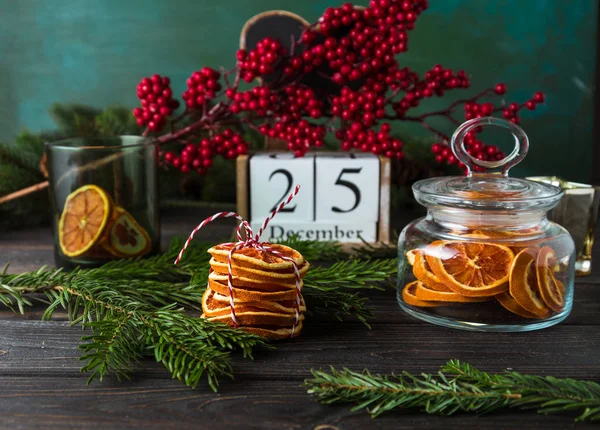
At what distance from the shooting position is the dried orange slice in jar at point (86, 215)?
916 mm

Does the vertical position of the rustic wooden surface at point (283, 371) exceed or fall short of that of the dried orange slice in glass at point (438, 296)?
it falls short

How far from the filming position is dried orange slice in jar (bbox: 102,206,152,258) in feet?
3.03

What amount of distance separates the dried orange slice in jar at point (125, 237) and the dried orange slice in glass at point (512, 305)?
0.49 metres

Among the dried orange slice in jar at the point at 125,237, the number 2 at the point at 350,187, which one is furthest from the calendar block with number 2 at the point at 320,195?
the dried orange slice in jar at the point at 125,237

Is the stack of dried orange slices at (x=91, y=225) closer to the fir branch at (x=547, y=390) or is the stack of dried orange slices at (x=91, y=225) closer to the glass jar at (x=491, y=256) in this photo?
A: the glass jar at (x=491, y=256)

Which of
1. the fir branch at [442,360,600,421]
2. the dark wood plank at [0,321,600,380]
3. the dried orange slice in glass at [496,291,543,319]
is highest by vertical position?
the dried orange slice in glass at [496,291,543,319]

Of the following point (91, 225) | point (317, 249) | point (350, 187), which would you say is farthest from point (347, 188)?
point (91, 225)

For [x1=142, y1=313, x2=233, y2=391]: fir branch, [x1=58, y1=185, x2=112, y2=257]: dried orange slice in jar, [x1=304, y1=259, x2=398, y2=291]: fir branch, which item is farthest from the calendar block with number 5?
[x1=142, y1=313, x2=233, y2=391]: fir branch

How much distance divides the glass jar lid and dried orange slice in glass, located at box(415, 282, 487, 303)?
0.29ft

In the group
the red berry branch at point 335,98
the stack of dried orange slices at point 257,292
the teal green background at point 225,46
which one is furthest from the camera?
the teal green background at point 225,46

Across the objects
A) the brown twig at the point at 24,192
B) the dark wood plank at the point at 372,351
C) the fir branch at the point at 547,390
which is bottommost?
the dark wood plank at the point at 372,351

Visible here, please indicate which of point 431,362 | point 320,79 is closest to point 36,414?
point 431,362

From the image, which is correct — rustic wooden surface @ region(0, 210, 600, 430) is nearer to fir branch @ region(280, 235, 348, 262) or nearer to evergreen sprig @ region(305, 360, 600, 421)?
evergreen sprig @ region(305, 360, 600, 421)

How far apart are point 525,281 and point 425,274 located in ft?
0.33
